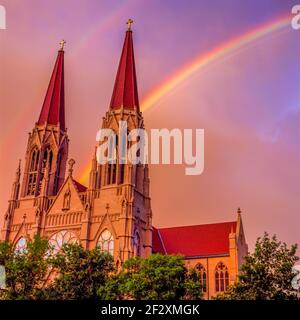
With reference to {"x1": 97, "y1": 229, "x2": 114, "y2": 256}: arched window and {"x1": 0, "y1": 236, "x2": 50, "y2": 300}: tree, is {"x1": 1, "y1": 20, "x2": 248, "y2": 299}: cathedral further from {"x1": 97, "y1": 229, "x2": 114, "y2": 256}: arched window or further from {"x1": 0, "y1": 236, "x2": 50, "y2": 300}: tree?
{"x1": 0, "y1": 236, "x2": 50, "y2": 300}: tree

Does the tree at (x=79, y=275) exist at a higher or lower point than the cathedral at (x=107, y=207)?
lower

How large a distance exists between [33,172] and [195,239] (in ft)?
85.2

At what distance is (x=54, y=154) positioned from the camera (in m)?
70.7

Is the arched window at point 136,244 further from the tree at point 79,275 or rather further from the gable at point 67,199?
the tree at point 79,275

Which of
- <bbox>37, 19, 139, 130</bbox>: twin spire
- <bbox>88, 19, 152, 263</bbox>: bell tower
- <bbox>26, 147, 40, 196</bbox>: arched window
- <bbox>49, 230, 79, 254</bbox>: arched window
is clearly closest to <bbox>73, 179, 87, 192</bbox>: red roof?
<bbox>88, 19, 152, 263</bbox>: bell tower

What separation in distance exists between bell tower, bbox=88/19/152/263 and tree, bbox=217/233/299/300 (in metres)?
22.6

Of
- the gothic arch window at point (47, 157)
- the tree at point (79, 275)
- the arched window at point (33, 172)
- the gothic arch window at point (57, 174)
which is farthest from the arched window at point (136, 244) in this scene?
the gothic arch window at point (47, 157)

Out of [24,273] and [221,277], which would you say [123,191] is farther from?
[24,273]

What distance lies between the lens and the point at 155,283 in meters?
40.1

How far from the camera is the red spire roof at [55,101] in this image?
7381 centimetres

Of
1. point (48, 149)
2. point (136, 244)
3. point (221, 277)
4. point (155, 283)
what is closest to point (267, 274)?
point (155, 283)
